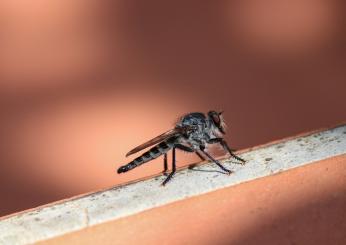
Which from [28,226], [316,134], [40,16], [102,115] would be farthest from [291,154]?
[40,16]

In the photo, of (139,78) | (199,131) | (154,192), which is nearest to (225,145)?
(199,131)

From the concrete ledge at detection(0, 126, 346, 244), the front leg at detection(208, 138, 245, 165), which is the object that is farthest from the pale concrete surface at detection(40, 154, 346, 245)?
the front leg at detection(208, 138, 245, 165)

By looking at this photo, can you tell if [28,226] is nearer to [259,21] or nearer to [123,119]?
[123,119]

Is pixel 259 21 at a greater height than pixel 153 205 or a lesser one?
greater

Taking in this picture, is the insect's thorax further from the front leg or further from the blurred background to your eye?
the blurred background

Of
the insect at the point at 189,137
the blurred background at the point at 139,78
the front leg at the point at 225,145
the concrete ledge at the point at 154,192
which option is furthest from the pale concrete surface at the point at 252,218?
the blurred background at the point at 139,78

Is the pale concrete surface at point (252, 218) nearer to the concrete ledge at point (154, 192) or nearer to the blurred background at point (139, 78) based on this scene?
the concrete ledge at point (154, 192)
